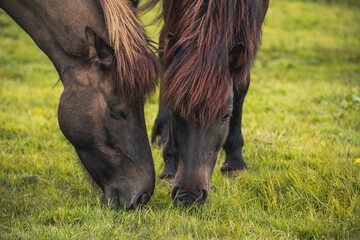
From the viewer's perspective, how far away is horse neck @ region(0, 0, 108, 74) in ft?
9.39

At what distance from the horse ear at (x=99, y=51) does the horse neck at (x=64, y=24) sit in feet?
0.35

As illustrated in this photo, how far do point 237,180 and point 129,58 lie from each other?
61.2 inches

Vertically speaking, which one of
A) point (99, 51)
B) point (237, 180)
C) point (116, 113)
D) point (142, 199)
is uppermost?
point (99, 51)

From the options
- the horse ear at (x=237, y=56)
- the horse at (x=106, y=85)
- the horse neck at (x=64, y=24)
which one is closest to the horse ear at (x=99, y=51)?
the horse at (x=106, y=85)

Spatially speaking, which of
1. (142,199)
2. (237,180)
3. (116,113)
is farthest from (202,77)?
(237,180)

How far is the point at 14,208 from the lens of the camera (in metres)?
2.95

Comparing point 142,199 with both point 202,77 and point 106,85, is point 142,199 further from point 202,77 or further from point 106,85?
point 202,77

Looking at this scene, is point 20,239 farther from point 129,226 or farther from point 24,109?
point 24,109

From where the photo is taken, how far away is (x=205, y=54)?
2.85m

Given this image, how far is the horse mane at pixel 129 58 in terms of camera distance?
2732mm

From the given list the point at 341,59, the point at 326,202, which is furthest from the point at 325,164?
the point at 341,59

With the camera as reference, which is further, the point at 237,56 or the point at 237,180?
the point at 237,180

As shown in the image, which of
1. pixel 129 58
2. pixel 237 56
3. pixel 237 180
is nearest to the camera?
pixel 129 58

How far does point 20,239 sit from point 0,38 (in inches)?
399
